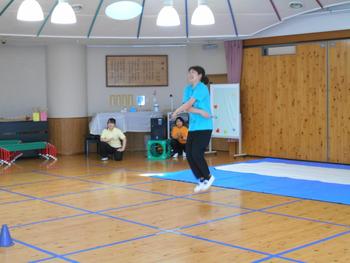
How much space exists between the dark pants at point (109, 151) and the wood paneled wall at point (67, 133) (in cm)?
114

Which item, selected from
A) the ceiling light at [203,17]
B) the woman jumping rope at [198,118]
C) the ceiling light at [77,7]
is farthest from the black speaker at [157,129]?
the woman jumping rope at [198,118]

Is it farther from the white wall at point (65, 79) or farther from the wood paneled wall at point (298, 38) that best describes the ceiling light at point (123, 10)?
the wood paneled wall at point (298, 38)

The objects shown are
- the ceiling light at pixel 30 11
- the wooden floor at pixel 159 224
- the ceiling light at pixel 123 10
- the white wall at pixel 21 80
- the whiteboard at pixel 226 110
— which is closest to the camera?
the wooden floor at pixel 159 224

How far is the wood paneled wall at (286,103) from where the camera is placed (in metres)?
10.0

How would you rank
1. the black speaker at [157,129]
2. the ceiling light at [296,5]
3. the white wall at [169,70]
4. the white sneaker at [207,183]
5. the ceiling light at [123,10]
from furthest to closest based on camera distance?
1. the white wall at [169,70]
2. the black speaker at [157,129]
3. the ceiling light at [123,10]
4. the ceiling light at [296,5]
5. the white sneaker at [207,183]

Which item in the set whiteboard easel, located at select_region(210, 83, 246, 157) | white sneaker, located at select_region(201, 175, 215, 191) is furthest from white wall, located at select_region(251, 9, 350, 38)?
white sneaker, located at select_region(201, 175, 215, 191)

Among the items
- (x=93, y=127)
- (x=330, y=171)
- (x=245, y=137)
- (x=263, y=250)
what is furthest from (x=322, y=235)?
(x=93, y=127)

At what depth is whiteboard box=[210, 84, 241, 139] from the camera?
1096 cm

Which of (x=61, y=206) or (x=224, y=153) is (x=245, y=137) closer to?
(x=224, y=153)

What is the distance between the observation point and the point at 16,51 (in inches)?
468

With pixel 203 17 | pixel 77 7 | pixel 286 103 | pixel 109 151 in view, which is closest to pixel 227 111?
pixel 286 103

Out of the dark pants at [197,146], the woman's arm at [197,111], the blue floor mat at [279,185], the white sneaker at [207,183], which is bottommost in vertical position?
the blue floor mat at [279,185]

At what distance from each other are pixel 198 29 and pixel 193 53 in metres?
1.86

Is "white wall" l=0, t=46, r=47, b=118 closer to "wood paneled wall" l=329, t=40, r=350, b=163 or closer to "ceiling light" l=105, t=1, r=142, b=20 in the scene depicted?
"ceiling light" l=105, t=1, r=142, b=20
